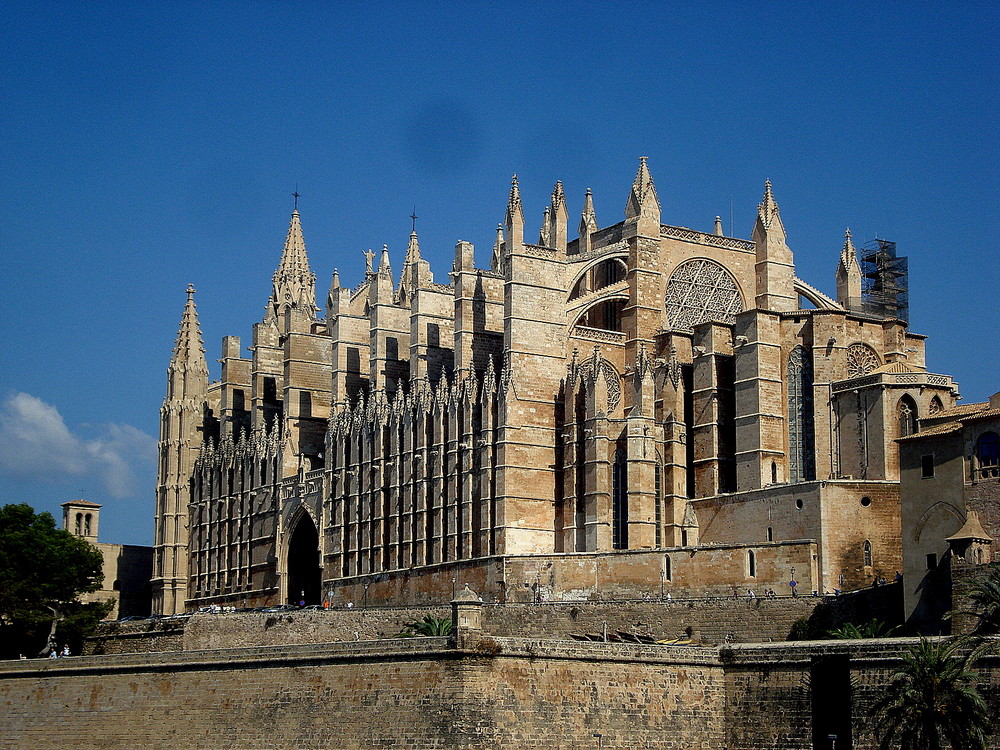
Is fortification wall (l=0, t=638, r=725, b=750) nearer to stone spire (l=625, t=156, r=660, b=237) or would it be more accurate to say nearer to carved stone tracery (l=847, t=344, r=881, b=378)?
carved stone tracery (l=847, t=344, r=881, b=378)

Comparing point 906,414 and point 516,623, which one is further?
point 906,414

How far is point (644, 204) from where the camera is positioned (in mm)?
67062

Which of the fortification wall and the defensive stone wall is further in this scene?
the defensive stone wall

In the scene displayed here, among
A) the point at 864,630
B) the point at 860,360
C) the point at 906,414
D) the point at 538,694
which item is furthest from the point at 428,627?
the point at 860,360

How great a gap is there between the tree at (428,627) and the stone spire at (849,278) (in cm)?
2117

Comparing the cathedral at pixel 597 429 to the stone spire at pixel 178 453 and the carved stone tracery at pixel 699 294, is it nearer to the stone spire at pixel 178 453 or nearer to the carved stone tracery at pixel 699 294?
the carved stone tracery at pixel 699 294

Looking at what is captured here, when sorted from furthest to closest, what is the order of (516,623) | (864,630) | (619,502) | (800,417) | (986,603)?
(619,502)
(800,417)
(516,623)
(864,630)
(986,603)

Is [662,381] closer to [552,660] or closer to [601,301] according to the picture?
[601,301]

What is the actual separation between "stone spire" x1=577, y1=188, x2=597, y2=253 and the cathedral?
1.07 feet

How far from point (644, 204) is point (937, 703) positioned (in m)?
31.9

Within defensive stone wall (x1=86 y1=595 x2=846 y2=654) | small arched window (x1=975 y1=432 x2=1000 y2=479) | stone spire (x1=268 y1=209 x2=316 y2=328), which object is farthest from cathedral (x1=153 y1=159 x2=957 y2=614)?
stone spire (x1=268 y1=209 x2=316 y2=328)

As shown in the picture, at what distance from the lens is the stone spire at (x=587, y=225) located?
72.1 m

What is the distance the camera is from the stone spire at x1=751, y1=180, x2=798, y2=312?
67188mm

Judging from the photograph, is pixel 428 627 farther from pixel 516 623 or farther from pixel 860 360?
pixel 860 360
